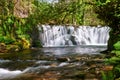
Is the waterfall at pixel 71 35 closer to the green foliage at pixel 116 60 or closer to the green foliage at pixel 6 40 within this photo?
the green foliage at pixel 6 40

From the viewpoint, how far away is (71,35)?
2803 centimetres

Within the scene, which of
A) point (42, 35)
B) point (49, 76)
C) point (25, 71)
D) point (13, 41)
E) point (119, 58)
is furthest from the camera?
point (42, 35)

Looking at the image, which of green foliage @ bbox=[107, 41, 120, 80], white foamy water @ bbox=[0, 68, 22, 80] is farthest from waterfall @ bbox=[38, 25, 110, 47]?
green foliage @ bbox=[107, 41, 120, 80]

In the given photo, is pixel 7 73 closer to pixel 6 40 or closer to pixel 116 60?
pixel 116 60

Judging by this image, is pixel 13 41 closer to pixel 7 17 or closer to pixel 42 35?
pixel 7 17

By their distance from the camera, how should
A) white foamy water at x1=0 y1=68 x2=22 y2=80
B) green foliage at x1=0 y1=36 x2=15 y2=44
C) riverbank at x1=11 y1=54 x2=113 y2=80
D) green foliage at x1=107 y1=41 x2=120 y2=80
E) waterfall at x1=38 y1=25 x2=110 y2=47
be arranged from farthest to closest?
1. waterfall at x1=38 y1=25 x2=110 y2=47
2. green foliage at x1=0 y1=36 x2=15 y2=44
3. white foamy water at x1=0 y1=68 x2=22 y2=80
4. riverbank at x1=11 y1=54 x2=113 y2=80
5. green foliage at x1=107 y1=41 x2=120 y2=80

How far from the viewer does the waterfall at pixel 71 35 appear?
89.1 feet

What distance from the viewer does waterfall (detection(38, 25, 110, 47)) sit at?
2717 cm

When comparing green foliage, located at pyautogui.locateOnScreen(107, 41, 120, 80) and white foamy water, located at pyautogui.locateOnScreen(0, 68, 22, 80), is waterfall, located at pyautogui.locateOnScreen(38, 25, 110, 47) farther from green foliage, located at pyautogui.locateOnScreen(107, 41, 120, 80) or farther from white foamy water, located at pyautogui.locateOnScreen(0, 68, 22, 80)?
green foliage, located at pyautogui.locateOnScreen(107, 41, 120, 80)

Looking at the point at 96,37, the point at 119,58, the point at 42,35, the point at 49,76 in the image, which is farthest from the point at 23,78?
the point at 96,37

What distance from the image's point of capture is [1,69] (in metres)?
11.5

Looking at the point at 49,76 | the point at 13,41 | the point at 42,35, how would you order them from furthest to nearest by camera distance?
1. the point at 42,35
2. the point at 13,41
3. the point at 49,76

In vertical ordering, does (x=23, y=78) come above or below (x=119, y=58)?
below

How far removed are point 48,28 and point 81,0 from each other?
650 inches
